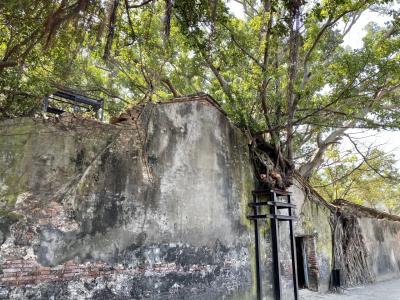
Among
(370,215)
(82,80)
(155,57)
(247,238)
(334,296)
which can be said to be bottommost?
(334,296)

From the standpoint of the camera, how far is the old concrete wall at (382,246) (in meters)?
11.1

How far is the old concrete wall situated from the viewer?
1110 centimetres

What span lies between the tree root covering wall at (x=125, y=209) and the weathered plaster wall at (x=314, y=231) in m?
2.40

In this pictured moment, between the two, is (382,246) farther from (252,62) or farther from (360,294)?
(252,62)

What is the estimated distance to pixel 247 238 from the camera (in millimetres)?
6512

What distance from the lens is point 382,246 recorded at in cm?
1212

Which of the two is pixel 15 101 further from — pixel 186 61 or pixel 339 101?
pixel 339 101

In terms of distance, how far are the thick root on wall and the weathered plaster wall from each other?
1.47 ft

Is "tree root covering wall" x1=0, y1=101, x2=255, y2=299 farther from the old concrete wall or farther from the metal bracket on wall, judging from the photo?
the old concrete wall

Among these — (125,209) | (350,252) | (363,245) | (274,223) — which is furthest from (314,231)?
(125,209)

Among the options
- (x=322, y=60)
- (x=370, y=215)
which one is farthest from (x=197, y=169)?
(x=370, y=215)

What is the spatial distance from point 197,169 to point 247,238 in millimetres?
1705

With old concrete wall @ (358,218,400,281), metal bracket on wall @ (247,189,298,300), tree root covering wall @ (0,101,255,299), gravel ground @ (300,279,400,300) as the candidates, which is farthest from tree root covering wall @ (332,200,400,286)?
tree root covering wall @ (0,101,255,299)

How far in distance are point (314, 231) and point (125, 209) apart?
578 cm
